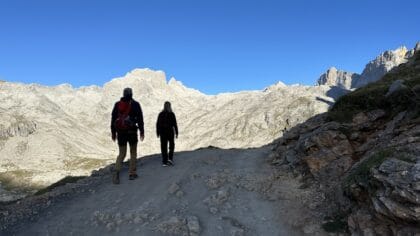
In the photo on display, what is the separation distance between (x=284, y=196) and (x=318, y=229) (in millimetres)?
3123

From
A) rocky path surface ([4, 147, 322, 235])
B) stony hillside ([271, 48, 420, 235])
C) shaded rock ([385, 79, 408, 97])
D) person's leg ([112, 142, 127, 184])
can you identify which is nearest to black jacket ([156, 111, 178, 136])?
rocky path surface ([4, 147, 322, 235])

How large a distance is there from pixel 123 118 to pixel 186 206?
192 inches

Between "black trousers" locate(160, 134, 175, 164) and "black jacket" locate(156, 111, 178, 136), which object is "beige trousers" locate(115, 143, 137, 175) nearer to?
"black trousers" locate(160, 134, 175, 164)

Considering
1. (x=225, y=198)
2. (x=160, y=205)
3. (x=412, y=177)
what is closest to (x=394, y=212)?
(x=412, y=177)

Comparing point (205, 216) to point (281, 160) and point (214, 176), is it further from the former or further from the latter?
point (281, 160)

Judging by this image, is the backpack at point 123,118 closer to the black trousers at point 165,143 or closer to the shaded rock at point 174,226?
the black trousers at point 165,143

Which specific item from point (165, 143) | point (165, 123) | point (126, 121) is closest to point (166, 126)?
point (165, 123)

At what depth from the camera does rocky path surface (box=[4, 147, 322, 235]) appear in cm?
1393

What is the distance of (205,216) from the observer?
14695mm

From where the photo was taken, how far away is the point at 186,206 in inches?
614

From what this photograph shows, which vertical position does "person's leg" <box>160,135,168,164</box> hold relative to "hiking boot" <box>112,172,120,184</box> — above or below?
above

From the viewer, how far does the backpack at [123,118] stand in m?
18.0

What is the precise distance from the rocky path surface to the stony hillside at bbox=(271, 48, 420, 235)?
948 millimetres

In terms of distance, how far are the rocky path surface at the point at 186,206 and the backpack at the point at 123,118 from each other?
2.52 meters
